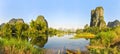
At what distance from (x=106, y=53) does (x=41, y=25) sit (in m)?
104

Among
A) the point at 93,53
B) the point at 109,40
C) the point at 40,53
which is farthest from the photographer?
the point at 109,40

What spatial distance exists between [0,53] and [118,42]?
9336mm

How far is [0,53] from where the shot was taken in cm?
1390

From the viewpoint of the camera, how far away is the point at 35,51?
68.1ft

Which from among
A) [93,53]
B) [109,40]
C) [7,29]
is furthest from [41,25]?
[93,53]

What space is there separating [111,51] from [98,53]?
655 mm

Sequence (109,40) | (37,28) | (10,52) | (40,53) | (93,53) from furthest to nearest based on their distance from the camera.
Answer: (37,28)
(109,40)
(40,53)
(93,53)
(10,52)

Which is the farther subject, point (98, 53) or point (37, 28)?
point (37, 28)

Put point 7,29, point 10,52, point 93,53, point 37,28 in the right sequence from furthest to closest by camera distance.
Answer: point 37,28 < point 7,29 < point 93,53 < point 10,52

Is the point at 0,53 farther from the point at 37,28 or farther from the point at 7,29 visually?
the point at 37,28

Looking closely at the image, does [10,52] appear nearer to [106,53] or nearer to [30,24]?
[106,53]

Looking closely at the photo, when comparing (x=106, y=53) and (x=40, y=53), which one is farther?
(x=40, y=53)

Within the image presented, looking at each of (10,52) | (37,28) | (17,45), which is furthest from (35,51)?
(37,28)

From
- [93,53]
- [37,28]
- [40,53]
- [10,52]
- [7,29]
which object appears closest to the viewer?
[10,52]
